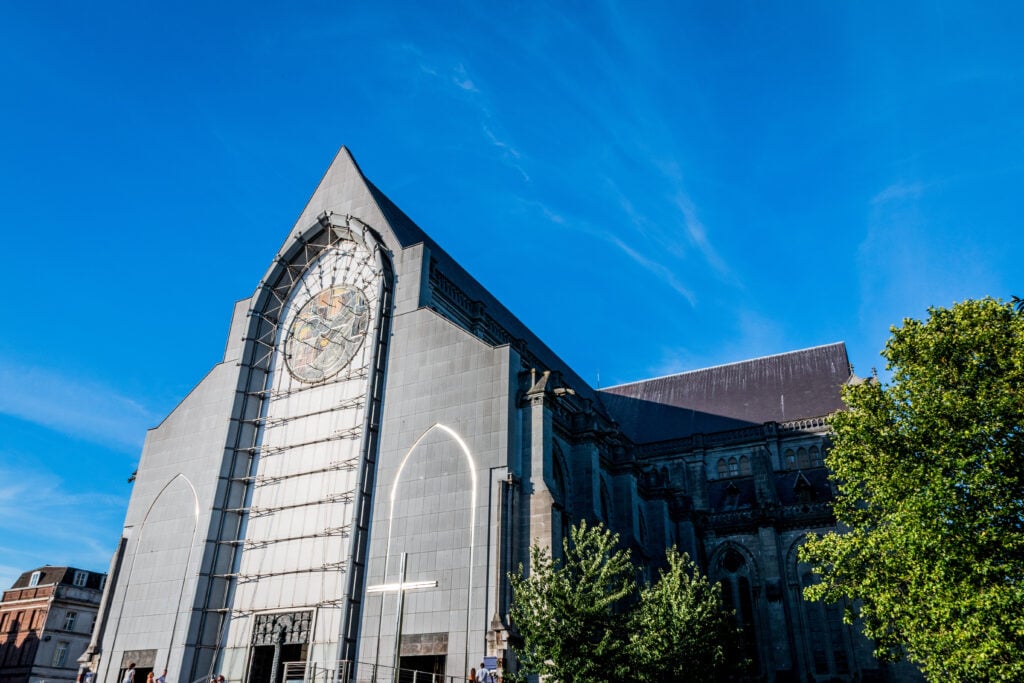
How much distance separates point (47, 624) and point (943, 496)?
59683 millimetres

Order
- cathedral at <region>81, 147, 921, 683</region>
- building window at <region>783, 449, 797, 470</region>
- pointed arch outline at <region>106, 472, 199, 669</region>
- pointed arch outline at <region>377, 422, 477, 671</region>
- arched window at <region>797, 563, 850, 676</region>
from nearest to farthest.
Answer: pointed arch outline at <region>377, 422, 477, 671</region>, cathedral at <region>81, 147, 921, 683</region>, pointed arch outline at <region>106, 472, 199, 669</region>, arched window at <region>797, 563, 850, 676</region>, building window at <region>783, 449, 797, 470</region>

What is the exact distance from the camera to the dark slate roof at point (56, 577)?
5888cm

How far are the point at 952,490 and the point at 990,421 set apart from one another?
86.7 inches

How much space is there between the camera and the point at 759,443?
47375 mm

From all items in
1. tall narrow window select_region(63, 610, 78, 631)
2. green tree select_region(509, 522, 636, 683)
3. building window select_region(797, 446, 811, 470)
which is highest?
building window select_region(797, 446, 811, 470)

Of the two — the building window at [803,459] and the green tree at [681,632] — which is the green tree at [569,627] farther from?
the building window at [803,459]

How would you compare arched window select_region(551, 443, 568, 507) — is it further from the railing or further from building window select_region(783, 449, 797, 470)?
building window select_region(783, 449, 797, 470)

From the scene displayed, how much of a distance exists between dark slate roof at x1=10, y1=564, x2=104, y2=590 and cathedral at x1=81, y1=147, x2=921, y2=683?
30.3 meters

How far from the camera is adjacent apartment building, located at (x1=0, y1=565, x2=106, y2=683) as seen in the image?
55656 millimetres

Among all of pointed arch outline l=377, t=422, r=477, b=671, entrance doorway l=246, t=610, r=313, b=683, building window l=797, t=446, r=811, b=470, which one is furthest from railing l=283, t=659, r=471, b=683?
building window l=797, t=446, r=811, b=470

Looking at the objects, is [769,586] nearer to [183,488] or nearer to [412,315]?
[412,315]

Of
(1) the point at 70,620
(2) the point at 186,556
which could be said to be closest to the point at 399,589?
(2) the point at 186,556

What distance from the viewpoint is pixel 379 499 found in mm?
28953

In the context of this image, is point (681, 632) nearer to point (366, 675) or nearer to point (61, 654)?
point (366, 675)
